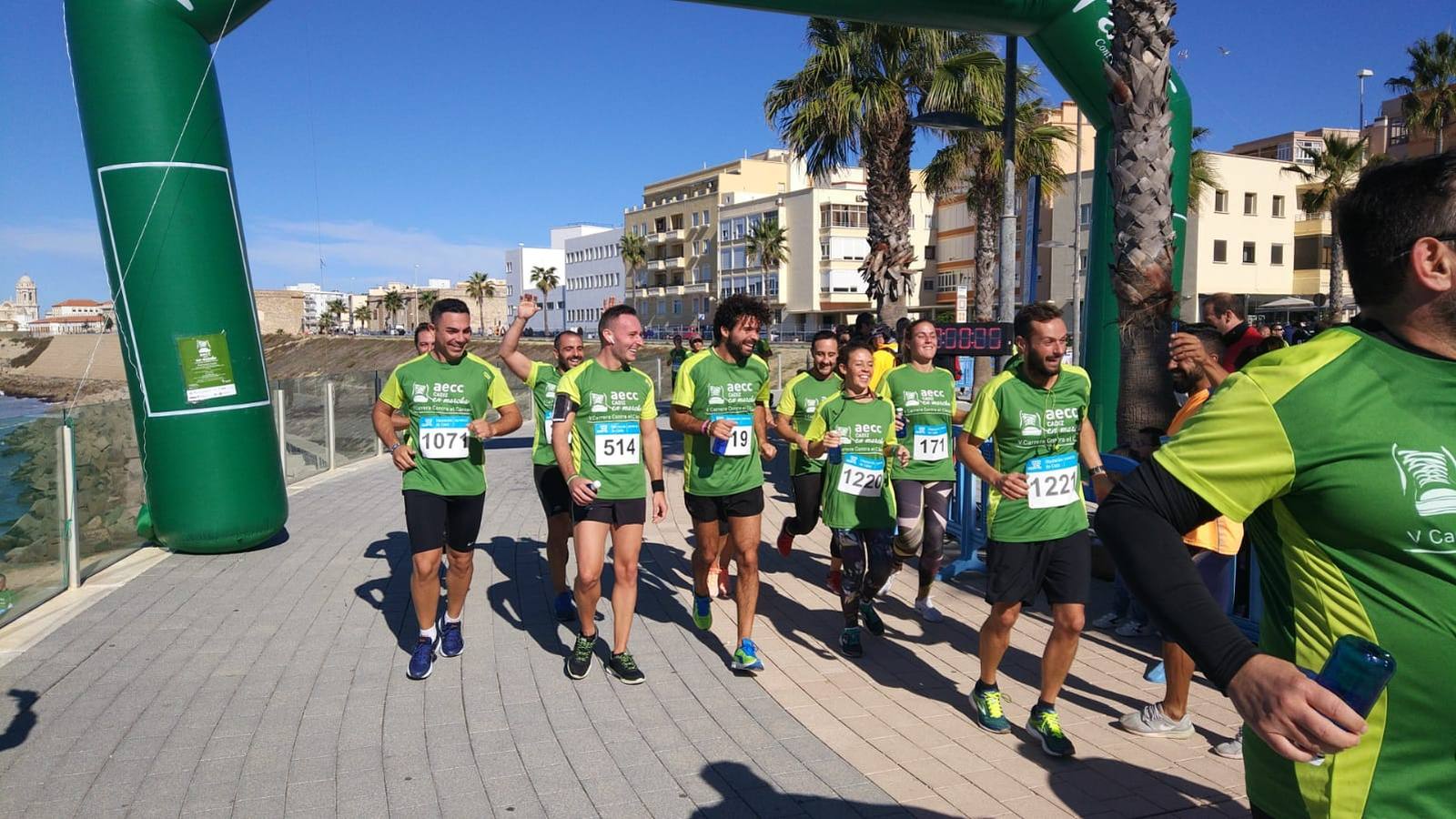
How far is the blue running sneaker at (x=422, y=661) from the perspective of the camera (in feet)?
18.9

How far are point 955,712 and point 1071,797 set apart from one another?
1.06 meters

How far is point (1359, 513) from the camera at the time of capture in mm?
1733

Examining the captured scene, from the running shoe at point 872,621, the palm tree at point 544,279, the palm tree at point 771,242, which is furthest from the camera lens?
the palm tree at point 544,279

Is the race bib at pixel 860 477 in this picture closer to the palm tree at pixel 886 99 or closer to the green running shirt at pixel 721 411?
the green running shirt at pixel 721 411

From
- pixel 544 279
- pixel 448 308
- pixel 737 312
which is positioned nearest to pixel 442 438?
pixel 448 308

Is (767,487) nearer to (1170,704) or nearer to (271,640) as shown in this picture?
(271,640)

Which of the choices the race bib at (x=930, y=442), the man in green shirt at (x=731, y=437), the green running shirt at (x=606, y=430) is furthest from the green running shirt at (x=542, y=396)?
the race bib at (x=930, y=442)

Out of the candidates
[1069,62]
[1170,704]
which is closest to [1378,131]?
[1069,62]

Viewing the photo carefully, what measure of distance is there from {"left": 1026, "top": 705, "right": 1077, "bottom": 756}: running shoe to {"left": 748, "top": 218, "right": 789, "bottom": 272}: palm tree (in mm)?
64941

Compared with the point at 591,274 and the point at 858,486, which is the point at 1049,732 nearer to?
the point at 858,486

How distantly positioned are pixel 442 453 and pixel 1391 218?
516cm

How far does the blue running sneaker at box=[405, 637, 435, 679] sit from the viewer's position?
575cm

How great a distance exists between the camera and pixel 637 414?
5.96 m

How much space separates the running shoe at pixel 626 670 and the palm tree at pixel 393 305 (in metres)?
128
